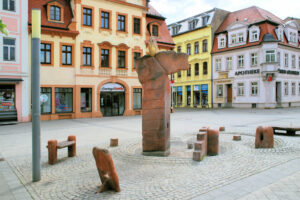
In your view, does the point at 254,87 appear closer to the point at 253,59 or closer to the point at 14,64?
the point at 253,59

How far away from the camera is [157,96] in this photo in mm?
6922

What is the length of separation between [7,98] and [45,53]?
4591mm

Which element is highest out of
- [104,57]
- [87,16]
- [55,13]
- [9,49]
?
[87,16]

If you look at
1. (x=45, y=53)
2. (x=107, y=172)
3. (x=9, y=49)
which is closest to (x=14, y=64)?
(x=9, y=49)

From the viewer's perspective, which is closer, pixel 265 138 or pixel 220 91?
pixel 265 138

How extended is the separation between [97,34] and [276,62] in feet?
68.8

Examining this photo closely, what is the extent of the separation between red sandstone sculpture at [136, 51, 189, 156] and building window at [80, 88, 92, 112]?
15679 mm

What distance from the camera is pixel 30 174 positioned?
222 inches

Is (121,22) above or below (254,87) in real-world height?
above

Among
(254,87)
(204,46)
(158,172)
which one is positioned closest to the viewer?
(158,172)

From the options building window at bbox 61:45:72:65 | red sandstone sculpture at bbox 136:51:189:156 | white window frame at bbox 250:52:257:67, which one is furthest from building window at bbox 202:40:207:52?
red sandstone sculpture at bbox 136:51:189:156

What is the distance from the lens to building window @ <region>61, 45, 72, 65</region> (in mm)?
20844

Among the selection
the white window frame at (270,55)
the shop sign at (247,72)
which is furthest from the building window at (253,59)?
the white window frame at (270,55)

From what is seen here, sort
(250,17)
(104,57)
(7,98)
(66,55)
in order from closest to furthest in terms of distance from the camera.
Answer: (7,98) < (66,55) < (104,57) < (250,17)
